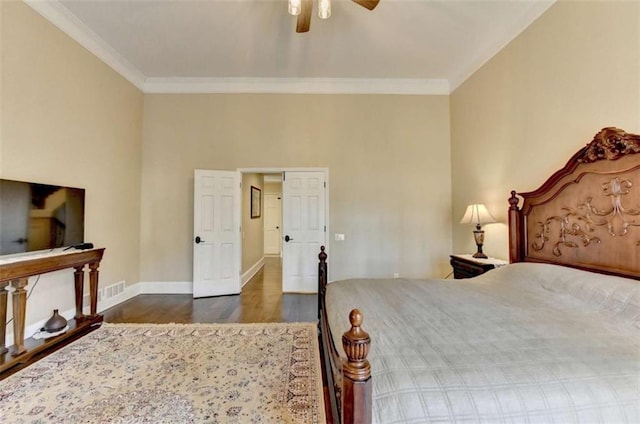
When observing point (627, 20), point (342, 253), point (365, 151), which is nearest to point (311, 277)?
point (342, 253)

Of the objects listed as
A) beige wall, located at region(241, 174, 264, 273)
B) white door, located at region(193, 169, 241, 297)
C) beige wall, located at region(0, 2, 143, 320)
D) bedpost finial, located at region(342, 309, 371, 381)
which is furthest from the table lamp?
beige wall, located at region(0, 2, 143, 320)

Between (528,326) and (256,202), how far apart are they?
620cm

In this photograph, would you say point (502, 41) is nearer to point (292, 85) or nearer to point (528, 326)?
point (292, 85)

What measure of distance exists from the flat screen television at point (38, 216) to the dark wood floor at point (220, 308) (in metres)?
1.20

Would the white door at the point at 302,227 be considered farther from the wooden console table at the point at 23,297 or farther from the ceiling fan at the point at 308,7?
the wooden console table at the point at 23,297

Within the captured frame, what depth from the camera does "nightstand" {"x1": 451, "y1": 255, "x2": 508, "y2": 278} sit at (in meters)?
3.19

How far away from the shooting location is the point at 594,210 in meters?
2.21

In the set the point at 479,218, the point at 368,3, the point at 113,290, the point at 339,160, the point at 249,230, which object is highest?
the point at 368,3

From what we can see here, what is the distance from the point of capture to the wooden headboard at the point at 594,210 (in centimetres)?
196

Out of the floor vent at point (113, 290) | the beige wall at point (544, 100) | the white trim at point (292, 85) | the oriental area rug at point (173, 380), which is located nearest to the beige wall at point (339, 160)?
the white trim at point (292, 85)

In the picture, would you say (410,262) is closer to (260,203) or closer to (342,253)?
(342,253)

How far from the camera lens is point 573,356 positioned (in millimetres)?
1169

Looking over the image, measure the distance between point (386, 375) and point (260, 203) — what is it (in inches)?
267

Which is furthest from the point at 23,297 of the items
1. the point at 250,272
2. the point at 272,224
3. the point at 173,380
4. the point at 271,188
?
the point at 271,188
